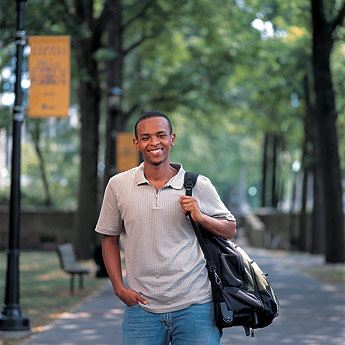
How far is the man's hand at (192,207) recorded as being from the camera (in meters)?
3.94

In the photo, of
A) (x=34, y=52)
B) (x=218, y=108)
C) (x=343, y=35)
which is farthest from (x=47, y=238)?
(x=34, y=52)

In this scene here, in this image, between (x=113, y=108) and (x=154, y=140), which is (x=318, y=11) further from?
(x=154, y=140)

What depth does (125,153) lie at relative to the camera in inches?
869

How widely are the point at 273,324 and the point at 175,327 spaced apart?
287 inches

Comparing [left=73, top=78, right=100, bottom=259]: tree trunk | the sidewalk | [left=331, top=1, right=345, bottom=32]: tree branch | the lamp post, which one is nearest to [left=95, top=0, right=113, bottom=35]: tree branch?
[left=73, top=78, right=100, bottom=259]: tree trunk

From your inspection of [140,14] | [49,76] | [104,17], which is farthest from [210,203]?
[140,14]

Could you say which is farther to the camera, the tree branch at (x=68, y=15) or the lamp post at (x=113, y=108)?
the lamp post at (x=113, y=108)

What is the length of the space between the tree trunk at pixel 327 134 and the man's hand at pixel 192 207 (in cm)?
1844

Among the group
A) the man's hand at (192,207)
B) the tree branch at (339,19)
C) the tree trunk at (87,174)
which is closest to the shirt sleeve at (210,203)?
the man's hand at (192,207)

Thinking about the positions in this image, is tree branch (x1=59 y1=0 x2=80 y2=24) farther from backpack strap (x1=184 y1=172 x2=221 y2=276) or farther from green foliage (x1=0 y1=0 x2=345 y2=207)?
backpack strap (x1=184 y1=172 x2=221 y2=276)

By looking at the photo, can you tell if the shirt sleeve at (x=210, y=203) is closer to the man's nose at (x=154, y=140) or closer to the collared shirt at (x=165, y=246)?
the collared shirt at (x=165, y=246)

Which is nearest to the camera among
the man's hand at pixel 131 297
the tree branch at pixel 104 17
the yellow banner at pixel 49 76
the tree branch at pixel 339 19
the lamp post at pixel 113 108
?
the man's hand at pixel 131 297

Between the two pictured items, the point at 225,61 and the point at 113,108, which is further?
the point at 225,61

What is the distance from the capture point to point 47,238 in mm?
36031
